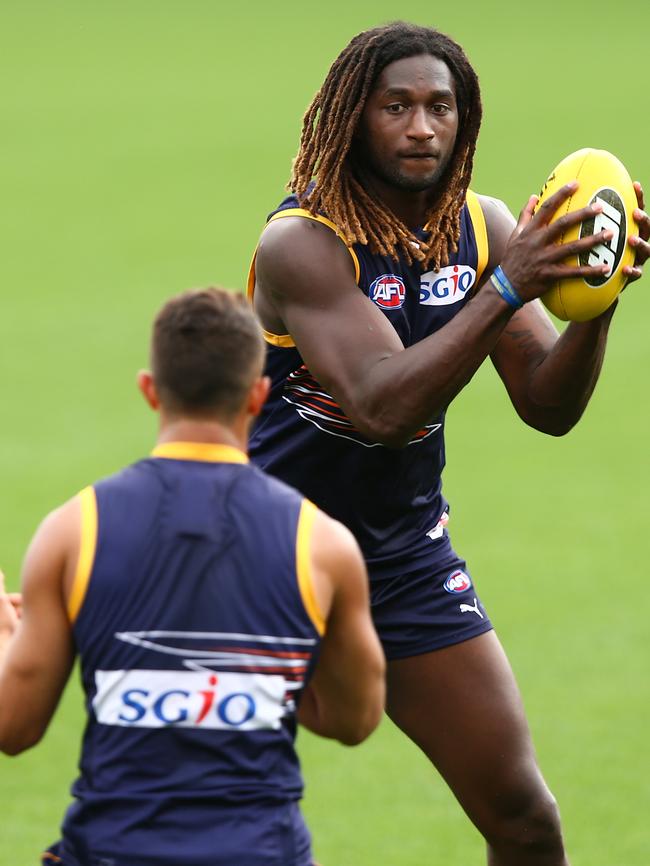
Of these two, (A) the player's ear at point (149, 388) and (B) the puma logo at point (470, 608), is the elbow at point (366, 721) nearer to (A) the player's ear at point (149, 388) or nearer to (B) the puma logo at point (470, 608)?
(A) the player's ear at point (149, 388)

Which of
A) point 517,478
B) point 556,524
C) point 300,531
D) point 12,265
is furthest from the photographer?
point 12,265

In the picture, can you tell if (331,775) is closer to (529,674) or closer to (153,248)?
(529,674)

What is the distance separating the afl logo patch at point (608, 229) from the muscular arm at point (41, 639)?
6.35 feet

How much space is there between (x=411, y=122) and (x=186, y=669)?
2.26 metres

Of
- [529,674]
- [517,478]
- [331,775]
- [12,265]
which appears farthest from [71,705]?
[12,265]

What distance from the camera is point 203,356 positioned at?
3.63m

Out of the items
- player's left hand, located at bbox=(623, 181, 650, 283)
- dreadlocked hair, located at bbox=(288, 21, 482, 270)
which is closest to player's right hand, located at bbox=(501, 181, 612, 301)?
player's left hand, located at bbox=(623, 181, 650, 283)

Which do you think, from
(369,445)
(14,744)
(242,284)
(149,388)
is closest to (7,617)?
(14,744)

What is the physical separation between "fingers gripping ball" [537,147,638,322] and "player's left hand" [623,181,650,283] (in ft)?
0.05

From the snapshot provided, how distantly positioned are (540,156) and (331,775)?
20095 mm

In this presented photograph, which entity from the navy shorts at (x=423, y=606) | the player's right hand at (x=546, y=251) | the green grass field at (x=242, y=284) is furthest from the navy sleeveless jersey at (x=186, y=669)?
the green grass field at (x=242, y=284)

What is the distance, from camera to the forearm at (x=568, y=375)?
17.4ft

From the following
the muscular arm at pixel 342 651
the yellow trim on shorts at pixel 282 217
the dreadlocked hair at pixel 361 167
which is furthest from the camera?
the dreadlocked hair at pixel 361 167

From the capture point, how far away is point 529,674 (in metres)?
9.51
